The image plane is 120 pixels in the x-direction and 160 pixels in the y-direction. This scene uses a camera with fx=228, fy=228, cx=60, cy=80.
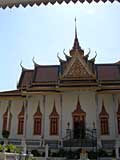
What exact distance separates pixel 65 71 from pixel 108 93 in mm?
3733

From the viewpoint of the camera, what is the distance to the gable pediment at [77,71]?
17375mm

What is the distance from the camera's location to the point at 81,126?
636 inches

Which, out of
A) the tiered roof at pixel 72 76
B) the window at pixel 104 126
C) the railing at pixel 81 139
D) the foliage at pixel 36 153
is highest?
the tiered roof at pixel 72 76

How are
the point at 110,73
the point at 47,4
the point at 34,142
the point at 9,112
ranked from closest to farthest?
the point at 47,4 → the point at 34,142 → the point at 9,112 → the point at 110,73

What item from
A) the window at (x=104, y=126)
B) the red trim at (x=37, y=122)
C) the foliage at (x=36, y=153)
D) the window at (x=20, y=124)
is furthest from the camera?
the window at (x=20, y=124)

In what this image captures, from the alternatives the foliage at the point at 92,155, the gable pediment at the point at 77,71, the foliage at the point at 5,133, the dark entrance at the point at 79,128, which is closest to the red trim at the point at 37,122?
the foliage at the point at 5,133

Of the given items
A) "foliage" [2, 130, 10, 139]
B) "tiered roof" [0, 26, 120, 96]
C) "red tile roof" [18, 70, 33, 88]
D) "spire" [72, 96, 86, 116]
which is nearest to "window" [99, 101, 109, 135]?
"spire" [72, 96, 86, 116]

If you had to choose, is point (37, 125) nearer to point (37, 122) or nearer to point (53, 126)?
point (37, 122)

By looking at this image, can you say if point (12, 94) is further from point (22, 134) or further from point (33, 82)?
point (22, 134)

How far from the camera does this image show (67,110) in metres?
16.7

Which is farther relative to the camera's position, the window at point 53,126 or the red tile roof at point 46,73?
the red tile roof at point 46,73

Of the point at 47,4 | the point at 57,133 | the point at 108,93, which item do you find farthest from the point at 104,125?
the point at 47,4

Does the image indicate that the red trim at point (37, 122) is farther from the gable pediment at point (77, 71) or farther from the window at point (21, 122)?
the gable pediment at point (77, 71)

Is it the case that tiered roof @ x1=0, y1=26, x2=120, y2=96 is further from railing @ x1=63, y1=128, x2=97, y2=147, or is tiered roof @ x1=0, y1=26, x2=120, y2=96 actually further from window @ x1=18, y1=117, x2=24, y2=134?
Answer: railing @ x1=63, y1=128, x2=97, y2=147
